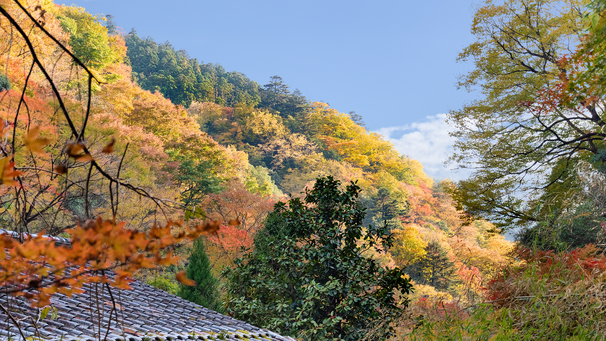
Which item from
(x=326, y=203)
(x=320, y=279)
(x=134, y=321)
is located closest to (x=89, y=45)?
(x=326, y=203)

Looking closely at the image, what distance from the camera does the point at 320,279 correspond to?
534 cm

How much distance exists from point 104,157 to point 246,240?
16.6 ft

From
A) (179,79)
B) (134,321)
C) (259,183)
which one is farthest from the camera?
(179,79)

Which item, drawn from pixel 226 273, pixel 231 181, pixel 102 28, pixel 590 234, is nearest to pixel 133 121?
pixel 231 181

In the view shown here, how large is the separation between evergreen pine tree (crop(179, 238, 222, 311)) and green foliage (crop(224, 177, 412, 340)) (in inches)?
146

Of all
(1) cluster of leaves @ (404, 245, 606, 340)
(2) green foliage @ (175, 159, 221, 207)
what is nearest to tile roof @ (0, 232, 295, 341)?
(1) cluster of leaves @ (404, 245, 606, 340)

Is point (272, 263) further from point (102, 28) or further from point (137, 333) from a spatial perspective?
point (102, 28)

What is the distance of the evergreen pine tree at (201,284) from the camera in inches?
355

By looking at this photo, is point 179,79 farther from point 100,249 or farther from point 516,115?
point 100,249

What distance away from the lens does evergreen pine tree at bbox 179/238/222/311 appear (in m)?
9.01

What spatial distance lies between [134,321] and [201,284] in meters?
5.68

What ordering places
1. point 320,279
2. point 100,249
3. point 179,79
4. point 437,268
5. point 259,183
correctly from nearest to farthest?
1. point 100,249
2. point 320,279
3. point 437,268
4. point 259,183
5. point 179,79

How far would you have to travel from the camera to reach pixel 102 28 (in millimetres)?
22562

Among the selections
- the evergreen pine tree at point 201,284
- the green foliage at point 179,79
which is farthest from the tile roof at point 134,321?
the green foliage at point 179,79
